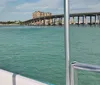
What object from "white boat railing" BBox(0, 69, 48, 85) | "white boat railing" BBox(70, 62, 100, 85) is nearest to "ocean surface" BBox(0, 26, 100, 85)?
"white boat railing" BBox(70, 62, 100, 85)

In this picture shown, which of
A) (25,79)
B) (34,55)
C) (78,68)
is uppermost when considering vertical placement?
(78,68)

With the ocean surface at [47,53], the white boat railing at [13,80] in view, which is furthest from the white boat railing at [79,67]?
the white boat railing at [13,80]

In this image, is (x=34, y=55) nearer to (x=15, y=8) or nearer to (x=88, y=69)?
(x=15, y=8)

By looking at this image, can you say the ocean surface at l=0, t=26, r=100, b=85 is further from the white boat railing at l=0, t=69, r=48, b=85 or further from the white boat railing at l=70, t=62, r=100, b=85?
the white boat railing at l=0, t=69, r=48, b=85

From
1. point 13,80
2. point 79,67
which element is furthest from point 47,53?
point 79,67

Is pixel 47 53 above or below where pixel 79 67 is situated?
below

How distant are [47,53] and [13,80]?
810 cm

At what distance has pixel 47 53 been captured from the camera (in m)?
10.4

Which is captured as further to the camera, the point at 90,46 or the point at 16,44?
the point at 16,44

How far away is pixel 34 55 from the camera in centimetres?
1033

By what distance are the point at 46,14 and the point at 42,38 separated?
10.1 metres

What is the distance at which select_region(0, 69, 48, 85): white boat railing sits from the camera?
82.4 inches

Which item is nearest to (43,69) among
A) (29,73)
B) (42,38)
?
(29,73)

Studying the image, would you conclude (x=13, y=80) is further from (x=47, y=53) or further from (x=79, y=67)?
(x=47, y=53)
